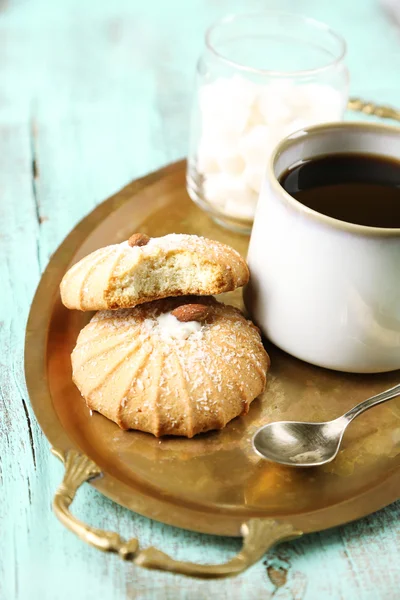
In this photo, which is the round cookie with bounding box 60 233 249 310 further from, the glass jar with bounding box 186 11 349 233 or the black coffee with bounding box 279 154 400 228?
the glass jar with bounding box 186 11 349 233

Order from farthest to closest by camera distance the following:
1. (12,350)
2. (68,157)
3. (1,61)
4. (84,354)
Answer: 1. (1,61)
2. (68,157)
3. (12,350)
4. (84,354)

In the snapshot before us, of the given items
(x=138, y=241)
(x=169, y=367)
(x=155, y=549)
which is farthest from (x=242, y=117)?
(x=155, y=549)

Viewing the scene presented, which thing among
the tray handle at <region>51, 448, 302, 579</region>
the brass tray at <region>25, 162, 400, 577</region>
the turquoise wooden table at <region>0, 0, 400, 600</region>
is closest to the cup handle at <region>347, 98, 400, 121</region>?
the turquoise wooden table at <region>0, 0, 400, 600</region>

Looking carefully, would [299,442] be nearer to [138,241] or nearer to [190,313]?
[190,313]

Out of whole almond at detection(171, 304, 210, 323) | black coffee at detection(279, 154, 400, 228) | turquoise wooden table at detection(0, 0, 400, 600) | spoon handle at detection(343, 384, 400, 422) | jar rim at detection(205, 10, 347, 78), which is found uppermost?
jar rim at detection(205, 10, 347, 78)

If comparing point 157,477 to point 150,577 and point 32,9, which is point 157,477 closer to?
point 150,577

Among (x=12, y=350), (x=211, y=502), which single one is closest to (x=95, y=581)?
(x=211, y=502)

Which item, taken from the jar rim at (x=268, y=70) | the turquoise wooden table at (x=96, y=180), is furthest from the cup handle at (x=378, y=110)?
the turquoise wooden table at (x=96, y=180)
